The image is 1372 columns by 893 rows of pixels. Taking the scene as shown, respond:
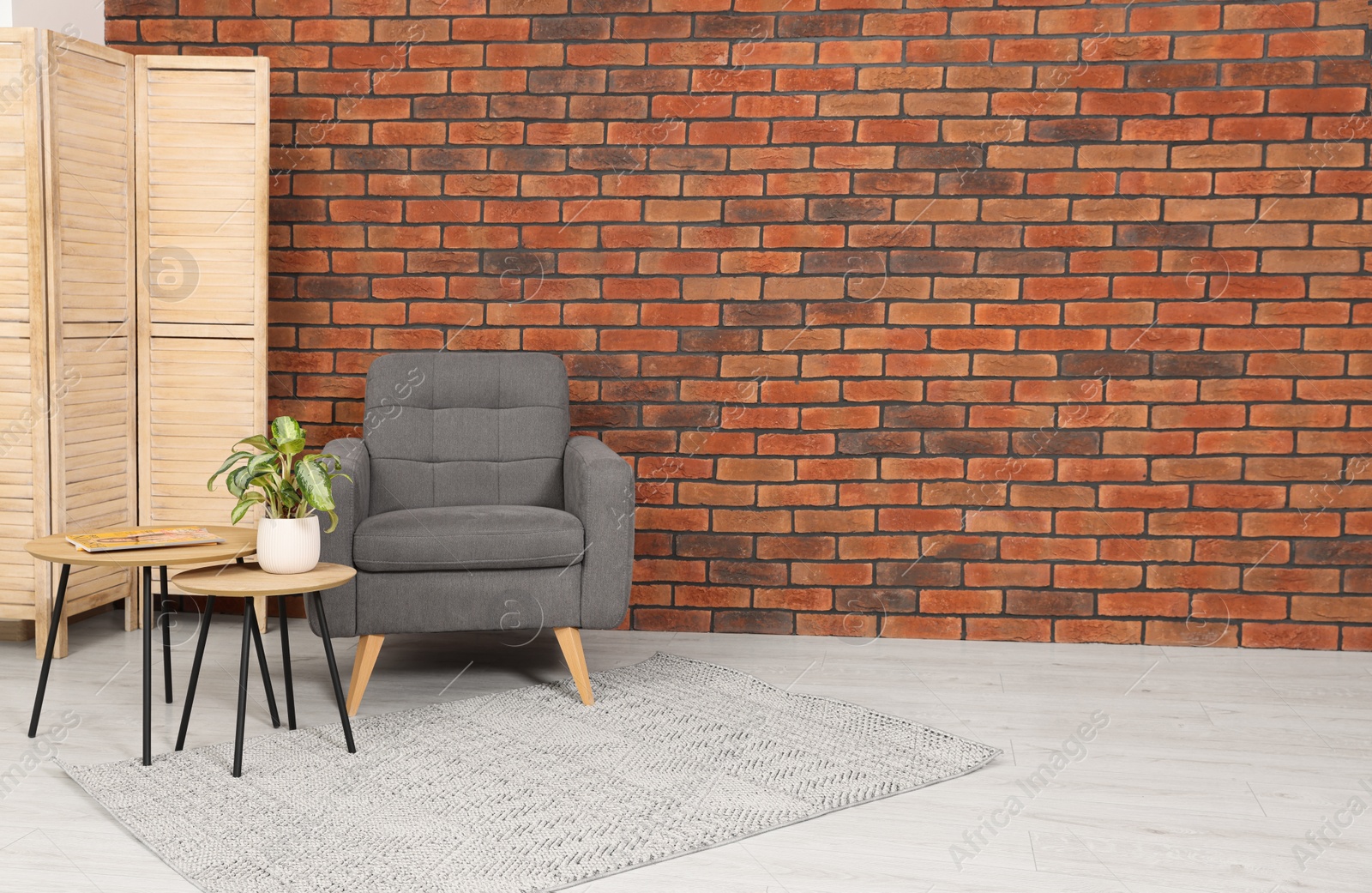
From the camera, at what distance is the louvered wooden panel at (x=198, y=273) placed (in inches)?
133

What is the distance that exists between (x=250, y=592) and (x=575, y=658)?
0.88 meters

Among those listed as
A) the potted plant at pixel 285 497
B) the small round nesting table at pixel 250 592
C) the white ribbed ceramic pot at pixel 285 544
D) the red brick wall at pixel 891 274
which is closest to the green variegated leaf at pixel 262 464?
the potted plant at pixel 285 497

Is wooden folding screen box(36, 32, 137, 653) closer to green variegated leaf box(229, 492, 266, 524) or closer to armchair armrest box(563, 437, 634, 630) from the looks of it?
green variegated leaf box(229, 492, 266, 524)

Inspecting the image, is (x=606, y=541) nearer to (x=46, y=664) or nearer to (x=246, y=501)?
(x=246, y=501)

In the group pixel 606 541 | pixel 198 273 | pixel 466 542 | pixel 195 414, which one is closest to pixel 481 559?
pixel 466 542

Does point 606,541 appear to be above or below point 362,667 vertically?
above

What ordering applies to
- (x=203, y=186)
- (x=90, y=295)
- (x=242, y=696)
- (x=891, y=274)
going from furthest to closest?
(x=891, y=274), (x=203, y=186), (x=90, y=295), (x=242, y=696)

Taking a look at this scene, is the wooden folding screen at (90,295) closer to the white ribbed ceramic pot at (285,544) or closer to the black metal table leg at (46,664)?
the black metal table leg at (46,664)

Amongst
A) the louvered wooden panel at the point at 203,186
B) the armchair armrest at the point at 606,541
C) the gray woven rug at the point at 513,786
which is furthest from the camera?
the louvered wooden panel at the point at 203,186

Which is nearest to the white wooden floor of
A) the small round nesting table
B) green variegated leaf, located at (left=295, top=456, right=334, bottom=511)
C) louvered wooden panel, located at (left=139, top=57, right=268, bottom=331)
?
the small round nesting table

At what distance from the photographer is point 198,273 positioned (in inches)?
135

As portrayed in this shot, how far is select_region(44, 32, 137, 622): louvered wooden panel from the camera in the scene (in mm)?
3146

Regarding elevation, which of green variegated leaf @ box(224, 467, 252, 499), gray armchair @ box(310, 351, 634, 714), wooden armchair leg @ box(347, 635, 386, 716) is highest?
green variegated leaf @ box(224, 467, 252, 499)

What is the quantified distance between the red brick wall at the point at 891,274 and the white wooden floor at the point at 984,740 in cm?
28
